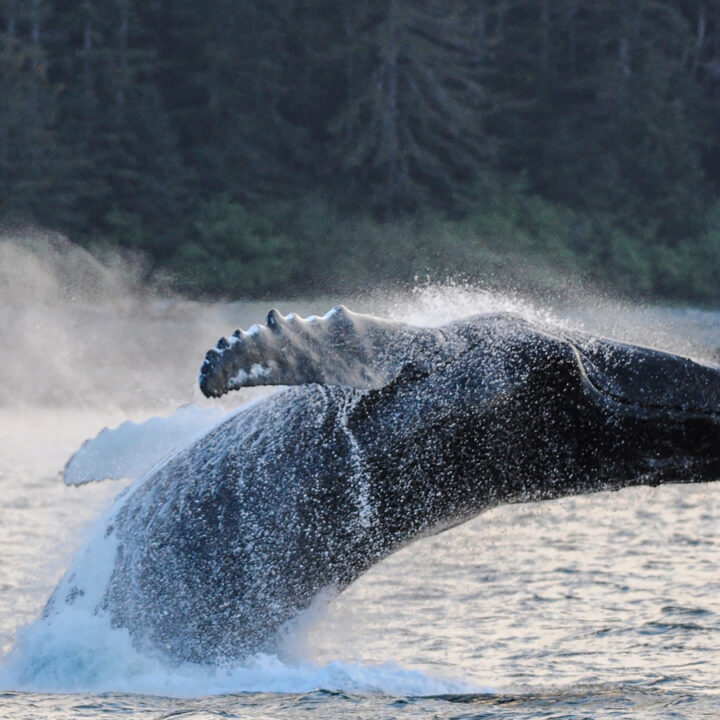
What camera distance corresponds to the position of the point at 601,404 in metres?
5.55

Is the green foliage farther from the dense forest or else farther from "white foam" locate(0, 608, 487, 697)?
"white foam" locate(0, 608, 487, 697)

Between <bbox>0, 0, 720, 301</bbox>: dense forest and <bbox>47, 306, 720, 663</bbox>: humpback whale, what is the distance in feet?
77.2

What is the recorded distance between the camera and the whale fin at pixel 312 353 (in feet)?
16.8

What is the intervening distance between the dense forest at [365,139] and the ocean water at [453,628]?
18.4 meters

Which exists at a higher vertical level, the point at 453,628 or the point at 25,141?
the point at 25,141

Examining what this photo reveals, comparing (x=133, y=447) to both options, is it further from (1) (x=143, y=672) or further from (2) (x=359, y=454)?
(2) (x=359, y=454)

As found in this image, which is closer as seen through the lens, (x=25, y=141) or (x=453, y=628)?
(x=453, y=628)

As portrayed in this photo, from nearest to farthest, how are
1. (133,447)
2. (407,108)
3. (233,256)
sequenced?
(133,447) < (233,256) < (407,108)

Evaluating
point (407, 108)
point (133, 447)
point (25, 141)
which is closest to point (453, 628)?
point (133, 447)

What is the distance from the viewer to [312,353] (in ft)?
17.0

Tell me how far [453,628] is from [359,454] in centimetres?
194

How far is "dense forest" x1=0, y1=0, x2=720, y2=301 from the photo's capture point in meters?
31.1

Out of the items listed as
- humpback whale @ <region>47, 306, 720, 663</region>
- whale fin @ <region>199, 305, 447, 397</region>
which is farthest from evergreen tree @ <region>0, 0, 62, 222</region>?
whale fin @ <region>199, 305, 447, 397</region>

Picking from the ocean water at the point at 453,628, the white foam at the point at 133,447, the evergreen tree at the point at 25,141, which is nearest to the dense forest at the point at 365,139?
the evergreen tree at the point at 25,141
